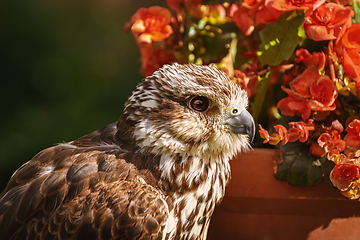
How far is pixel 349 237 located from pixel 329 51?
0.65 metres

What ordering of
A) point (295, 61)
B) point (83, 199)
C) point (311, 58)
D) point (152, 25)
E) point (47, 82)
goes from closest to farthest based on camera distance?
point (83, 199) → point (311, 58) → point (295, 61) → point (152, 25) → point (47, 82)

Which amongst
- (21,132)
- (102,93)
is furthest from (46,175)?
(102,93)

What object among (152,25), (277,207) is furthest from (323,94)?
(152,25)

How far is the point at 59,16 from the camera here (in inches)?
150

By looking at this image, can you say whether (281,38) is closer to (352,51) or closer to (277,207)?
(352,51)

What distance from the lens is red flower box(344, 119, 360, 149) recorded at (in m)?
1.27

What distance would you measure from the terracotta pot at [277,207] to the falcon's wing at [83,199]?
1.24 ft

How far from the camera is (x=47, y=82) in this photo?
3457 millimetres

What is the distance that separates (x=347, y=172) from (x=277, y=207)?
29 cm

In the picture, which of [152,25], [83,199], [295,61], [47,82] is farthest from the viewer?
[47,82]

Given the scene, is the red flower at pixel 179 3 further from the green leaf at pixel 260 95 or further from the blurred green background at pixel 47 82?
the blurred green background at pixel 47 82

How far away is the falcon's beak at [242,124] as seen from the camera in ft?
4.08

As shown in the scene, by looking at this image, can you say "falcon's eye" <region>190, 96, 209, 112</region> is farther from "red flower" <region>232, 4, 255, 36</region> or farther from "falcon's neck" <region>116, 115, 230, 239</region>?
"red flower" <region>232, 4, 255, 36</region>

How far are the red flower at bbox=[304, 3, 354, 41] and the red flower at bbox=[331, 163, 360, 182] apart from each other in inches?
16.7
